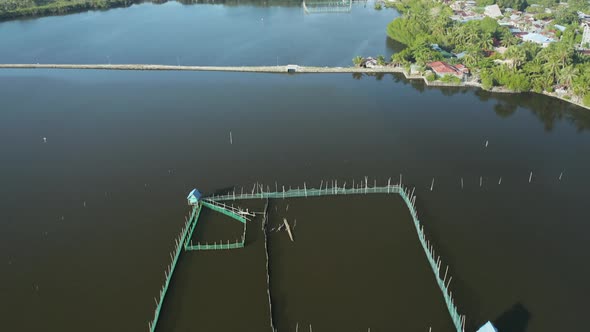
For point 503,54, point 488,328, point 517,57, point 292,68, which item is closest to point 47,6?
point 292,68

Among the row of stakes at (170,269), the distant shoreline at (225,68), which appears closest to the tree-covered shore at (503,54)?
the distant shoreline at (225,68)

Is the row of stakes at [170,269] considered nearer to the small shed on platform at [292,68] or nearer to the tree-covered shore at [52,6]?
the small shed on platform at [292,68]

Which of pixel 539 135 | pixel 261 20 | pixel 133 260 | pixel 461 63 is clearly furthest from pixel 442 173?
pixel 261 20

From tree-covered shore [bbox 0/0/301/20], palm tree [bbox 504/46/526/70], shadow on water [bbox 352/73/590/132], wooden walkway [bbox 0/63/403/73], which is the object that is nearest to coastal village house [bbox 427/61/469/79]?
shadow on water [bbox 352/73/590/132]

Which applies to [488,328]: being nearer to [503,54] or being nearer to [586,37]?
[503,54]

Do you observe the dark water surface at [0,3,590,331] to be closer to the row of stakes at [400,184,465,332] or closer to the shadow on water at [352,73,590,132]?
the shadow on water at [352,73,590,132]

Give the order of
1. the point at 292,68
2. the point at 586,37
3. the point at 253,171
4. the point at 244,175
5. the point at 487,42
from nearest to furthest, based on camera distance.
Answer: the point at 244,175 → the point at 253,171 → the point at 292,68 → the point at 487,42 → the point at 586,37

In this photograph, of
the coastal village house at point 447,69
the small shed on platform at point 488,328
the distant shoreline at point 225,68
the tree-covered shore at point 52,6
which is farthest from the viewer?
the tree-covered shore at point 52,6
